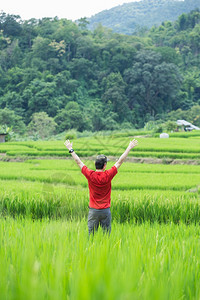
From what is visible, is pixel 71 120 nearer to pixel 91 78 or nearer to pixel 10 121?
pixel 10 121

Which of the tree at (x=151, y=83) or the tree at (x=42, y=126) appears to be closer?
the tree at (x=42, y=126)

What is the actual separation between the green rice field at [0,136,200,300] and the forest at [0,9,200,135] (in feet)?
79.9

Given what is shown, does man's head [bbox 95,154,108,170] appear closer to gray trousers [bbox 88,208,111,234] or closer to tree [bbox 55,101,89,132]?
gray trousers [bbox 88,208,111,234]

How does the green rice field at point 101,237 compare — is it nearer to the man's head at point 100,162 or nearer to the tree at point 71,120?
the man's head at point 100,162

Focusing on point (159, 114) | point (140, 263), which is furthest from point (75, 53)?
point (140, 263)

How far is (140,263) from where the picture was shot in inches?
65.7

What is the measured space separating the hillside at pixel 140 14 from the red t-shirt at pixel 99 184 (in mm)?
111908

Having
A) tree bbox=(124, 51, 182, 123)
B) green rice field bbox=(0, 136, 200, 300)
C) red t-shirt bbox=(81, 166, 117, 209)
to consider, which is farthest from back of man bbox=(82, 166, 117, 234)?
tree bbox=(124, 51, 182, 123)

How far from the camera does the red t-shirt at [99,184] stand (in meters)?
3.11

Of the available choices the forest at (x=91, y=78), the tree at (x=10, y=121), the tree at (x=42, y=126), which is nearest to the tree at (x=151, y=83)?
the forest at (x=91, y=78)

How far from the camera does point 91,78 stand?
1833 inches

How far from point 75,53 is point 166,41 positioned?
18251 millimetres

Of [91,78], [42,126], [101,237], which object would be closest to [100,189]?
[101,237]

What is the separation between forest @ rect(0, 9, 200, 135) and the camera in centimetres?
3894
